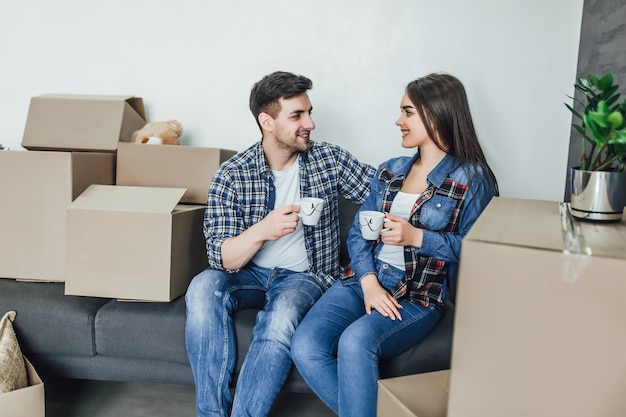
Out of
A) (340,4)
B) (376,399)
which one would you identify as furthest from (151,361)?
(340,4)

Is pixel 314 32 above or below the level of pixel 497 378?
above

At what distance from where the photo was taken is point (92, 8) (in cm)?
247

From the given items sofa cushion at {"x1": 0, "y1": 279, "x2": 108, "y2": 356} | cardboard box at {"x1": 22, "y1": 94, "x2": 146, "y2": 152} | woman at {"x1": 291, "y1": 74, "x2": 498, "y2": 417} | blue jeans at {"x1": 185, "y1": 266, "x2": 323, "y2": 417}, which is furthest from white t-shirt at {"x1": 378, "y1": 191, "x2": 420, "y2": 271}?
cardboard box at {"x1": 22, "y1": 94, "x2": 146, "y2": 152}

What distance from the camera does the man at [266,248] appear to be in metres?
1.54

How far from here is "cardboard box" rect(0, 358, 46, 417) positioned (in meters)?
1.47

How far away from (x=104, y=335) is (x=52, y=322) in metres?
0.17

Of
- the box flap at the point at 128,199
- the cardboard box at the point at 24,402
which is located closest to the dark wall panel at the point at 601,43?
the box flap at the point at 128,199

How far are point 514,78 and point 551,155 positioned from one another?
0.35 m

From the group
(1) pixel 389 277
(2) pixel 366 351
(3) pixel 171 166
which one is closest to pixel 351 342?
(2) pixel 366 351

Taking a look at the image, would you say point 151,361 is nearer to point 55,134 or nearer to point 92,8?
point 55,134

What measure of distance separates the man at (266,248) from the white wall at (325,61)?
53cm

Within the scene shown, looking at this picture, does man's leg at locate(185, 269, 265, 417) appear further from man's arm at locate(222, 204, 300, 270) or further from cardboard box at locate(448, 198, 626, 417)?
cardboard box at locate(448, 198, 626, 417)

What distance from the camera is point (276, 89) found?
6.11 feet

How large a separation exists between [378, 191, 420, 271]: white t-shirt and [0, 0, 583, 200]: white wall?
31.2 inches
